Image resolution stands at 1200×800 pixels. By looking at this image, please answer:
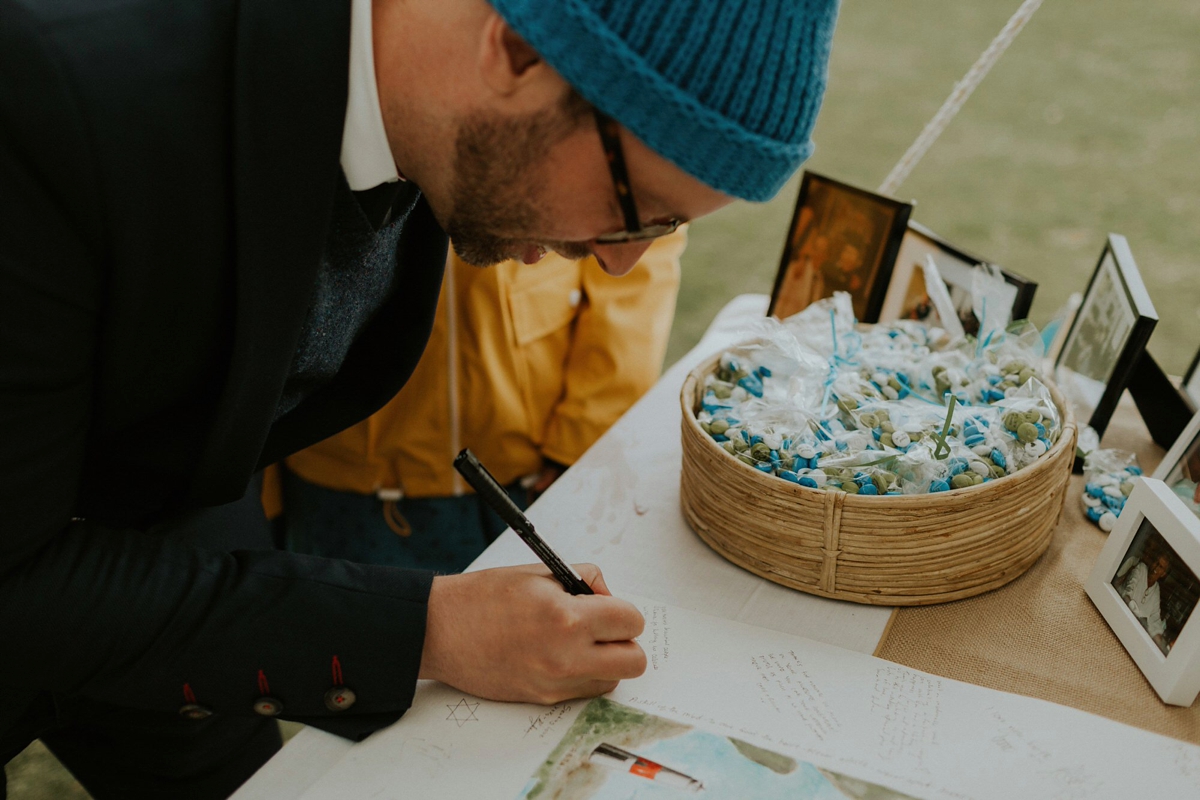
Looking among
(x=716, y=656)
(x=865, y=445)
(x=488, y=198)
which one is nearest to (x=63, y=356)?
(x=488, y=198)

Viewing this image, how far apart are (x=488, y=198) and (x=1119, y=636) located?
0.74 metres

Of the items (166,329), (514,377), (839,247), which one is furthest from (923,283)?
(166,329)

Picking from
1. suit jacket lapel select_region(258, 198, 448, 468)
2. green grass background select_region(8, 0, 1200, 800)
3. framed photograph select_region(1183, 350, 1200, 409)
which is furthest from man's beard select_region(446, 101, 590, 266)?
green grass background select_region(8, 0, 1200, 800)

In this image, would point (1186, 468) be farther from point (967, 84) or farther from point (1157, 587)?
point (967, 84)

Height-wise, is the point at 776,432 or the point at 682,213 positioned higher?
Answer: the point at 682,213

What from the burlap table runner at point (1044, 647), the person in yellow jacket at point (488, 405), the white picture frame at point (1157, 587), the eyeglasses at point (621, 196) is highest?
the eyeglasses at point (621, 196)

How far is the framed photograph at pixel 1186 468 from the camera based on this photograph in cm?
104

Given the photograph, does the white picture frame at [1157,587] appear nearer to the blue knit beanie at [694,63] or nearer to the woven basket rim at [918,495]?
the woven basket rim at [918,495]

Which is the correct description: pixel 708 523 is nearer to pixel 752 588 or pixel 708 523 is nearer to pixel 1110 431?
pixel 752 588

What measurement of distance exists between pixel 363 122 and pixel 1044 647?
2.63 feet

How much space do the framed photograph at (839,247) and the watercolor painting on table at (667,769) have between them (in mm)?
804

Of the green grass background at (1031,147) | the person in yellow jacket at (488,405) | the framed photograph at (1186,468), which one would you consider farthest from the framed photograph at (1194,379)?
the green grass background at (1031,147)

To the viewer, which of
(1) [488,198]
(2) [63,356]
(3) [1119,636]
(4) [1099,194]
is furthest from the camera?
(4) [1099,194]

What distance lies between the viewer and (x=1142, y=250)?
3.75 meters
